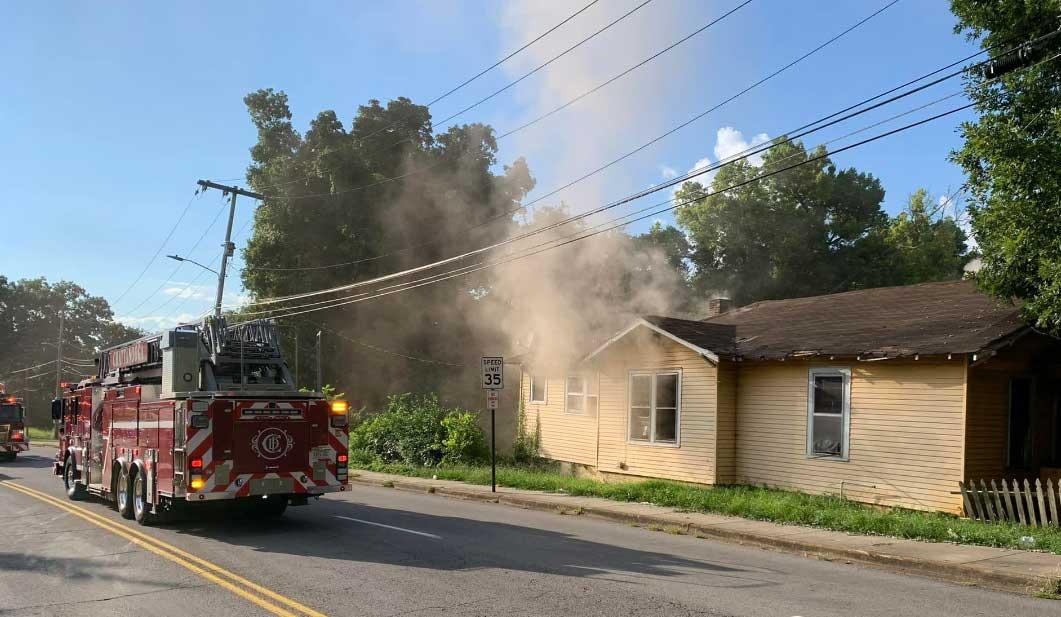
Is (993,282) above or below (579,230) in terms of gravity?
below

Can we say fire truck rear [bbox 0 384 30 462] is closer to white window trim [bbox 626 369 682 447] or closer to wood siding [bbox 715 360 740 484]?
white window trim [bbox 626 369 682 447]

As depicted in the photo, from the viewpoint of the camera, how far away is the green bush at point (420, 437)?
2358 cm

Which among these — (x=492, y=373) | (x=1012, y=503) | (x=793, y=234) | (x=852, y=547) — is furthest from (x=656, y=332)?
(x=793, y=234)

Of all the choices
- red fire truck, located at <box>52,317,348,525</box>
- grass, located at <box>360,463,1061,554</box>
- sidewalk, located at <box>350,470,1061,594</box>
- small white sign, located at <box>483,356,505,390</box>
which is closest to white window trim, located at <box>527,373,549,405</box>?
grass, located at <box>360,463,1061,554</box>

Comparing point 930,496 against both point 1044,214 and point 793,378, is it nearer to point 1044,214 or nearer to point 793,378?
point 793,378

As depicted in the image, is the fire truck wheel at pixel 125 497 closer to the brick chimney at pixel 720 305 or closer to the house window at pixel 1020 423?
the house window at pixel 1020 423

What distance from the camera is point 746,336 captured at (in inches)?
723

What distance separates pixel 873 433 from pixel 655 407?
16.9ft

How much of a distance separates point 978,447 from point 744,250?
32.3 m

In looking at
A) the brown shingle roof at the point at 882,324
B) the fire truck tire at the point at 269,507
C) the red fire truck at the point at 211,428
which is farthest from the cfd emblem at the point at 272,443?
the brown shingle roof at the point at 882,324

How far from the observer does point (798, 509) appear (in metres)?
13.2

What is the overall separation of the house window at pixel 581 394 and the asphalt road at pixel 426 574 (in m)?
7.80

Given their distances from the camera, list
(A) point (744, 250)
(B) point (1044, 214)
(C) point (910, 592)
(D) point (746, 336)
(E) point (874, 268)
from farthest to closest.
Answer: (A) point (744, 250)
(E) point (874, 268)
(D) point (746, 336)
(B) point (1044, 214)
(C) point (910, 592)

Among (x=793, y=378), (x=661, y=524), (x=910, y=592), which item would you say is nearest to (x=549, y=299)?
(x=793, y=378)
